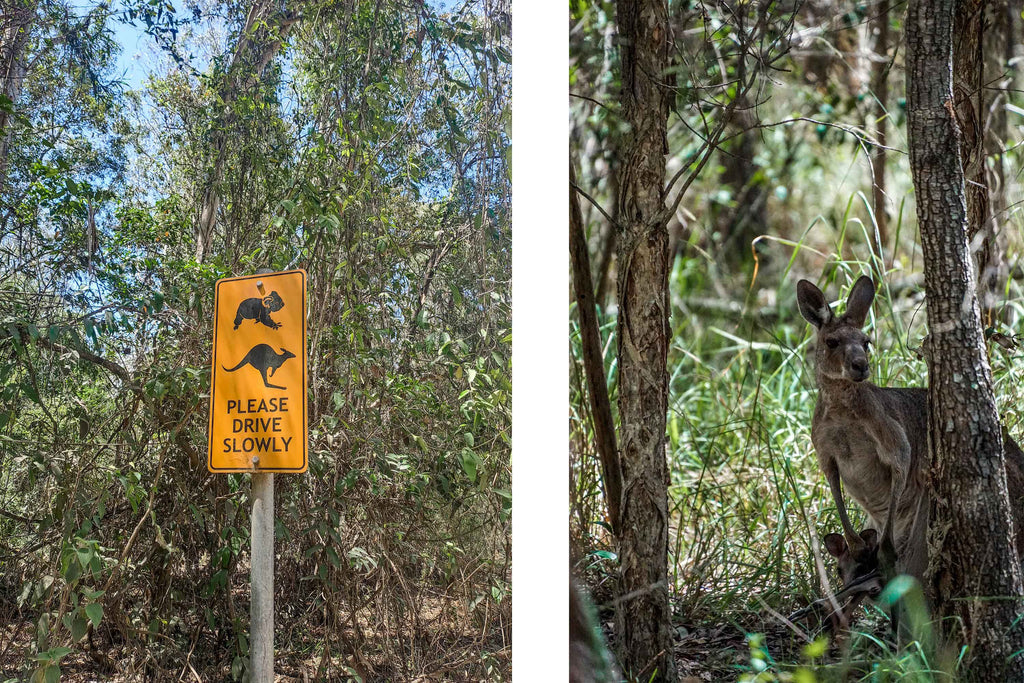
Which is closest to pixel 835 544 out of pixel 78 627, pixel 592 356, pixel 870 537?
pixel 870 537

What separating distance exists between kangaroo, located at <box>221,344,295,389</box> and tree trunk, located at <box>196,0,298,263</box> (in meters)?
0.36

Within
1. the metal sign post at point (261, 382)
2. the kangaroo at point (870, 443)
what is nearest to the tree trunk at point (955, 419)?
the kangaroo at point (870, 443)

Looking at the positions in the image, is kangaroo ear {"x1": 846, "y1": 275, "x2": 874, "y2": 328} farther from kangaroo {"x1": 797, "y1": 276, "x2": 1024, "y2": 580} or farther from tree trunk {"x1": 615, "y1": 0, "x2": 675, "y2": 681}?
tree trunk {"x1": 615, "y1": 0, "x2": 675, "y2": 681}

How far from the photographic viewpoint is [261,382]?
4.42ft

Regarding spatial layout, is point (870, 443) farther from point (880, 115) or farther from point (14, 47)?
point (14, 47)

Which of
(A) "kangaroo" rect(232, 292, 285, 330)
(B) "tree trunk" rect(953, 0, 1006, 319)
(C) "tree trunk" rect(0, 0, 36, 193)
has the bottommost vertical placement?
(A) "kangaroo" rect(232, 292, 285, 330)

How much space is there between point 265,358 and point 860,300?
112 cm

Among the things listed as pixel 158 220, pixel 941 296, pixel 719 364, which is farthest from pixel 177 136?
pixel 719 364

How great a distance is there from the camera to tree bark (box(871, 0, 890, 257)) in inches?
76.3

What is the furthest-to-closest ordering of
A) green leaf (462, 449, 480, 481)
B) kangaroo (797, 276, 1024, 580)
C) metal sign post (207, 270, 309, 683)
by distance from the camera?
green leaf (462, 449, 480, 481), kangaroo (797, 276, 1024, 580), metal sign post (207, 270, 309, 683)

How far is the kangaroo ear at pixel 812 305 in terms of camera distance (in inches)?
63.3

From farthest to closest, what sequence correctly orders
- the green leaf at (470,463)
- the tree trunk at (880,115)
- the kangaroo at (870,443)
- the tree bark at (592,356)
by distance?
the tree trunk at (880,115) → the tree bark at (592,356) → the green leaf at (470,463) → the kangaroo at (870,443)

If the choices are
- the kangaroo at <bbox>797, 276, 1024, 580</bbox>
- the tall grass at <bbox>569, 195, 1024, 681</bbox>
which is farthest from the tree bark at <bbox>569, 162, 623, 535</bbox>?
the kangaroo at <bbox>797, 276, 1024, 580</bbox>

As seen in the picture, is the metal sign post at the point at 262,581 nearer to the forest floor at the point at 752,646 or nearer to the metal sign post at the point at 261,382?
the metal sign post at the point at 261,382
